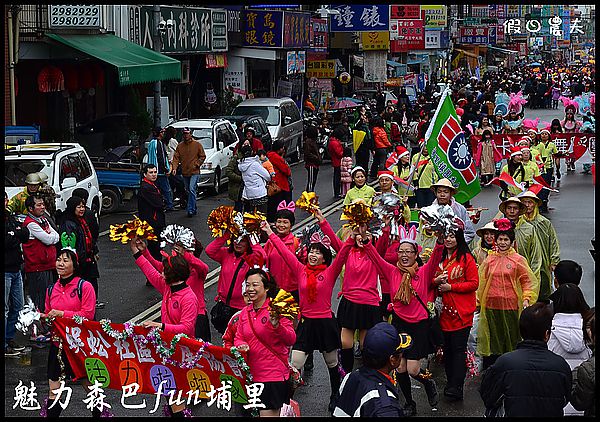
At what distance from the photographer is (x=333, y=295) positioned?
14211 millimetres

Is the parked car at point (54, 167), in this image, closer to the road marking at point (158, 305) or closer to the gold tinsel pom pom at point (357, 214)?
the road marking at point (158, 305)

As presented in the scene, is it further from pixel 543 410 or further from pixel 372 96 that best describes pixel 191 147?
pixel 372 96

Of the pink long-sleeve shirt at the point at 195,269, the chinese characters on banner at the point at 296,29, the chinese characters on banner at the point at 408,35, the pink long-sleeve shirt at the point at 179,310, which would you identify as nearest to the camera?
the pink long-sleeve shirt at the point at 179,310

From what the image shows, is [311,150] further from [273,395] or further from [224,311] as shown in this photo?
[273,395]

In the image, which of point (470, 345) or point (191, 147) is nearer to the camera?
point (470, 345)

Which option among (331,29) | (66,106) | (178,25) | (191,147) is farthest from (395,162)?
(331,29)

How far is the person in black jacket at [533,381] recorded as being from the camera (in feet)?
21.9

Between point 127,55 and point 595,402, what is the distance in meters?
19.9

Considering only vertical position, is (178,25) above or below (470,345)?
above

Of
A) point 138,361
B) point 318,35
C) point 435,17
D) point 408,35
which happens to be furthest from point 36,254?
point 435,17

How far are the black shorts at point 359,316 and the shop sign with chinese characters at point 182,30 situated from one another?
19.8m

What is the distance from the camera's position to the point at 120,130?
2620 centimetres

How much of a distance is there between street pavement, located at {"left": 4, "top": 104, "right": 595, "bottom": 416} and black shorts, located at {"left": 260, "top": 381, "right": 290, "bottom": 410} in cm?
148

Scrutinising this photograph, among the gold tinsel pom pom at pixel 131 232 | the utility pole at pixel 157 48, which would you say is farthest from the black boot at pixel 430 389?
the utility pole at pixel 157 48
